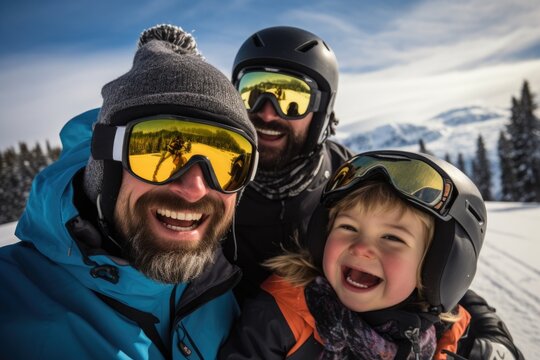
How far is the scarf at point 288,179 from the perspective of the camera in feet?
8.82

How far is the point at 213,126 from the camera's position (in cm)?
159

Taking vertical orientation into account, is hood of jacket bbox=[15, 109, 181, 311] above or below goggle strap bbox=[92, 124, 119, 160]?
below

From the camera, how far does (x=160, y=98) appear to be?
1477 mm

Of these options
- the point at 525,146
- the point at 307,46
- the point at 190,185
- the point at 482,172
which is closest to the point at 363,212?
the point at 190,185

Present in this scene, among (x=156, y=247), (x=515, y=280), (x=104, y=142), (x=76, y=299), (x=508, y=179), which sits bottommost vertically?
(x=508, y=179)

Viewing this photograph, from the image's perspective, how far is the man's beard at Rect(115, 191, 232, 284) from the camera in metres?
1.53

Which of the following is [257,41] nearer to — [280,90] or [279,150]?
[280,90]

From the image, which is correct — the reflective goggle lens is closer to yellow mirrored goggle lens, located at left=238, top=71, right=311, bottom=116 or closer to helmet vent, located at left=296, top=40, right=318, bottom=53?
yellow mirrored goggle lens, located at left=238, top=71, right=311, bottom=116

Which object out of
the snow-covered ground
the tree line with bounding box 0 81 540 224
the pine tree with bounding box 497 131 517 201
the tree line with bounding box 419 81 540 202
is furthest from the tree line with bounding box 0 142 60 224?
the pine tree with bounding box 497 131 517 201

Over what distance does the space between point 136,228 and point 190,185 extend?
33cm

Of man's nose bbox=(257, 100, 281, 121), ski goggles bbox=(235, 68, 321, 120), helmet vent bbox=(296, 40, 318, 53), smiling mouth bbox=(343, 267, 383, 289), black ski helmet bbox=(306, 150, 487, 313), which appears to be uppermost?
helmet vent bbox=(296, 40, 318, 53)

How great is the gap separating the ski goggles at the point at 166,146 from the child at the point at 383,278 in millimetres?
820

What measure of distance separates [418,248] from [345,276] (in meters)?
0.46

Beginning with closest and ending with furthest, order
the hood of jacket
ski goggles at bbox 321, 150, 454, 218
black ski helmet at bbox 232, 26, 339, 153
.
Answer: the hood of jacket
ski goggles at bbox 321, 150, 454, 218
black ski helmet at bbox 232, 26, 339, 153
